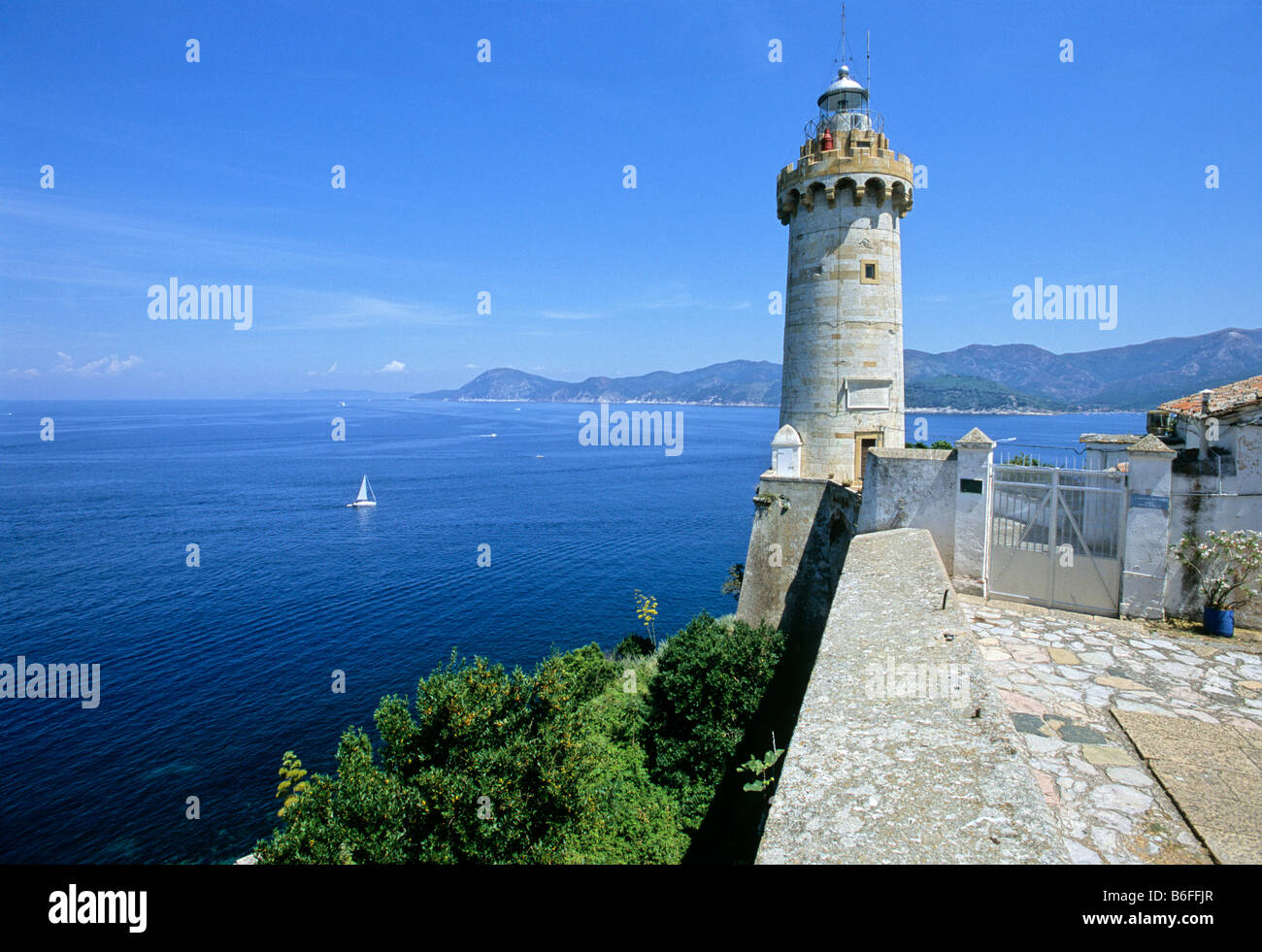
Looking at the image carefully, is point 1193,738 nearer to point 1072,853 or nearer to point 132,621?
point 1072,853

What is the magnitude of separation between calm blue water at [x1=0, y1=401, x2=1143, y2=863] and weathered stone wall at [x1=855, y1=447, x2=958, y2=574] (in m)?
20.8

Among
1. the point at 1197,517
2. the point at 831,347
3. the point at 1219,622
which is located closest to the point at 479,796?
the point at 1219,622

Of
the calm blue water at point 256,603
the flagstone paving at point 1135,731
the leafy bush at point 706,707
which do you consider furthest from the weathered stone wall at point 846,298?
the calm blue water at point 256,603

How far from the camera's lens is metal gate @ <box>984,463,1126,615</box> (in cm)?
907

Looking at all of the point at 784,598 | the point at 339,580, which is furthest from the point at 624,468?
the point at 784,598

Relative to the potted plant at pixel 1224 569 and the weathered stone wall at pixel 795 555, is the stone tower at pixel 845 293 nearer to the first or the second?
the weathered stone wall at pixel 795 555

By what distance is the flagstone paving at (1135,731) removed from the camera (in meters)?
4.49

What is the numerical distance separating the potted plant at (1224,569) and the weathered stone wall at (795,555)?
8.81m

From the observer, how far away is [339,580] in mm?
Result: 41781

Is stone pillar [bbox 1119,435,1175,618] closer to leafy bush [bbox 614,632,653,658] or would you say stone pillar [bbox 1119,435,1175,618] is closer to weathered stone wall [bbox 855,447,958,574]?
weathered stone wall [bbox 855,447,958,574]

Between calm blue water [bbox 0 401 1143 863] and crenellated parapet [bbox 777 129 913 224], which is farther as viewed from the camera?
calm blue water [bbox 0 401 1143 863]

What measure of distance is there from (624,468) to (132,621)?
6841cm

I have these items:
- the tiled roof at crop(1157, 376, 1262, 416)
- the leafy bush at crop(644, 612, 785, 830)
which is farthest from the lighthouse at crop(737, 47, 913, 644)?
the tiled roof at crop(1157, 376, 1262, 416)
